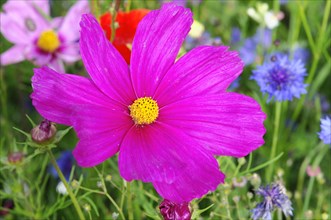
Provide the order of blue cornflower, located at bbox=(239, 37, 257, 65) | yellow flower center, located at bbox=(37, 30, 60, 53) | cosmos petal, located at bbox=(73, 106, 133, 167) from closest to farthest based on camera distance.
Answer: cosmos petal, located at bbox=(73, 106, 133, 167) → yellow flower center, located at bbox=(37, 30, 60, 53) → blue cornflower, located at bbox=(239, 37, 257, 65)

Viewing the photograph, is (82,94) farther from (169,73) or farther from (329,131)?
(329,131)

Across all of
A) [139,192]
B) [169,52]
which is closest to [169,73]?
[169,52]

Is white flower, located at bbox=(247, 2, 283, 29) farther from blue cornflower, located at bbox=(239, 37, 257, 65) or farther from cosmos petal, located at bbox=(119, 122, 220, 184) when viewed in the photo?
cosmos petal, located at bbox=(119, 122, 220, 184)

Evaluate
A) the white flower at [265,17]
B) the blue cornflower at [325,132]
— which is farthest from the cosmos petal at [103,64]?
the white flower at [265,17]

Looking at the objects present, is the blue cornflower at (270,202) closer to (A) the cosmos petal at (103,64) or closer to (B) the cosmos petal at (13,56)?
(A) the cosmos petal at (103,64)

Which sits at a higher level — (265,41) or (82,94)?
(82,94)

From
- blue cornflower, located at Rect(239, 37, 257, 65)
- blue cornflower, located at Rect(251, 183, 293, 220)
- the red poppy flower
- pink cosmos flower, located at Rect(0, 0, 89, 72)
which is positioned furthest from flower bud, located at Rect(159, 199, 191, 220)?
blue cornflower, located at Rect(239, 37, 257, 65)
